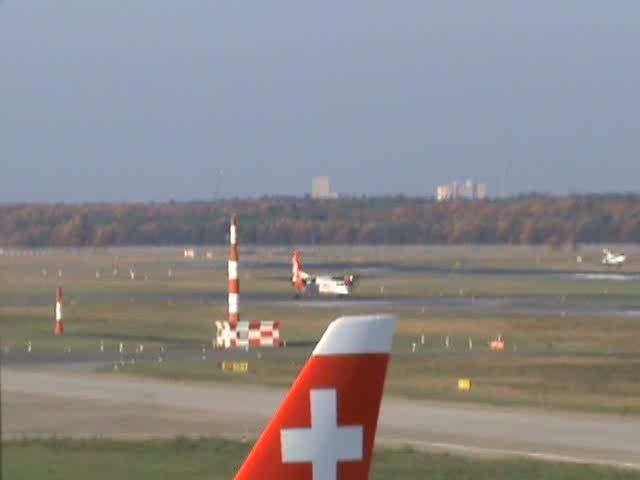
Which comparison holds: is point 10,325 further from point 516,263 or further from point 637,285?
point 516,263

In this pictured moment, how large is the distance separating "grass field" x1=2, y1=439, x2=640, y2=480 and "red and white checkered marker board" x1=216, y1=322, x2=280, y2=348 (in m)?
26.7

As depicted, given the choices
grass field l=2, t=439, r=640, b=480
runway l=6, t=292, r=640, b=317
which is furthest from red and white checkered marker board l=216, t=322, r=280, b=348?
runway l=6, t=292, r=640, b=317

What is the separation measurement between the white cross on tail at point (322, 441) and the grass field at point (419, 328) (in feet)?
100

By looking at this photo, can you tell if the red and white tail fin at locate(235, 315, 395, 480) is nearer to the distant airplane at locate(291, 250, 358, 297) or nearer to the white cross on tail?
the white cross on tail

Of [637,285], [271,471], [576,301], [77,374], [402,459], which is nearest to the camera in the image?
[271,471]

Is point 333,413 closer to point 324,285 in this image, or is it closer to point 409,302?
point 409,302

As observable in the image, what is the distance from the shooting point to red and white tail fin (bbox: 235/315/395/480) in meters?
13.1

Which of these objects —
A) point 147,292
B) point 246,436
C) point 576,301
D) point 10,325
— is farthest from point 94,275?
point 246,436

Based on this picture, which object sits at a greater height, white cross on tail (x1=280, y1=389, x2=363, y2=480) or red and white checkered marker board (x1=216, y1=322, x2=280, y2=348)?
white cross on tail (x1=280, y1=389, x2=363, y2=480)

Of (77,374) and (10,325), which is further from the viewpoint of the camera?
(10,325)

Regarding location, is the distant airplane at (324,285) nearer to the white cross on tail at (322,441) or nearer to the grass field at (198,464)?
the grass field at (198,464)

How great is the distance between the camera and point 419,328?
3002 inches

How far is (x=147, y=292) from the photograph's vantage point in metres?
114

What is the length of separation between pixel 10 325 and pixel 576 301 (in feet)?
118
